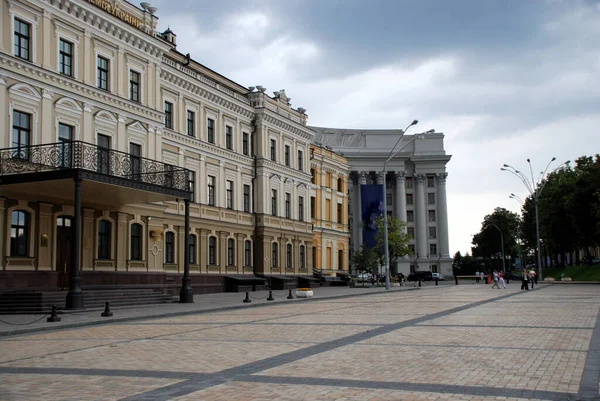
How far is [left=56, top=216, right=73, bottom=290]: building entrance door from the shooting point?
28.0 meters

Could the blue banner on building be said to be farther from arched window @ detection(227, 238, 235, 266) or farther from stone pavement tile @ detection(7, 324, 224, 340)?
stone pavement tile @ detection(7, 324, 224, 340)

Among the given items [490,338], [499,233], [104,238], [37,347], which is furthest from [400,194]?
[37,347]

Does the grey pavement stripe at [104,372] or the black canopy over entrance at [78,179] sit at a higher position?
the black canopy over entrance at [78,179]

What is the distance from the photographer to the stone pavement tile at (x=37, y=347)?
42.3 feet

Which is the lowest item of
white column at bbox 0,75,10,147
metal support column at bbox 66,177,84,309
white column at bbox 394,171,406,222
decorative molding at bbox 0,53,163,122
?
metal support column at bbox 66,177,84,309

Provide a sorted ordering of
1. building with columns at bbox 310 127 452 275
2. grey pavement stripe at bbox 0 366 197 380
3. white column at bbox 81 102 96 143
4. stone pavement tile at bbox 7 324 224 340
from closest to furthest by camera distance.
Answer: grey pavement stripe at bbox 0 366 197 380
stone pavement tile at bbox 7 324 224 340
white column at bbox 81 102 96 143
building with columns at bbox 310 127 452 275

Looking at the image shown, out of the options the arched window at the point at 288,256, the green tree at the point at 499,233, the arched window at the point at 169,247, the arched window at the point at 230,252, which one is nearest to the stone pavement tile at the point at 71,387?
the arched window at the point at 169,247

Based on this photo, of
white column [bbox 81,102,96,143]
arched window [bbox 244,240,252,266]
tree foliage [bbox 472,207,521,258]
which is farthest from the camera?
tree foliage [bbox 472,207,521,258]

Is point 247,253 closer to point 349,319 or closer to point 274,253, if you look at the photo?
point 274,253

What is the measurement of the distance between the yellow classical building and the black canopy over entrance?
30.0m

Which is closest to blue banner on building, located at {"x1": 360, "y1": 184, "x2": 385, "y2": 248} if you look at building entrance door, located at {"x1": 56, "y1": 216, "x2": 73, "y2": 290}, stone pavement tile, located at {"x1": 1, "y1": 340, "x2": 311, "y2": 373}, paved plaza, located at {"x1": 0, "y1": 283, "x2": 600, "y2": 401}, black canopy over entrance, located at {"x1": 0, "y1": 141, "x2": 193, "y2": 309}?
black canopy over entrance, located at {"x1": 0, "y1": 141, "x2": 193, "y2": 309}

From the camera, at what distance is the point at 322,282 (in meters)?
56.8

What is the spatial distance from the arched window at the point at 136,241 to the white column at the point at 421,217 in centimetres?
8908

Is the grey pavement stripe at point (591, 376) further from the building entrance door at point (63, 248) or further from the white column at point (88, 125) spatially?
the white column at point (88, 125)
